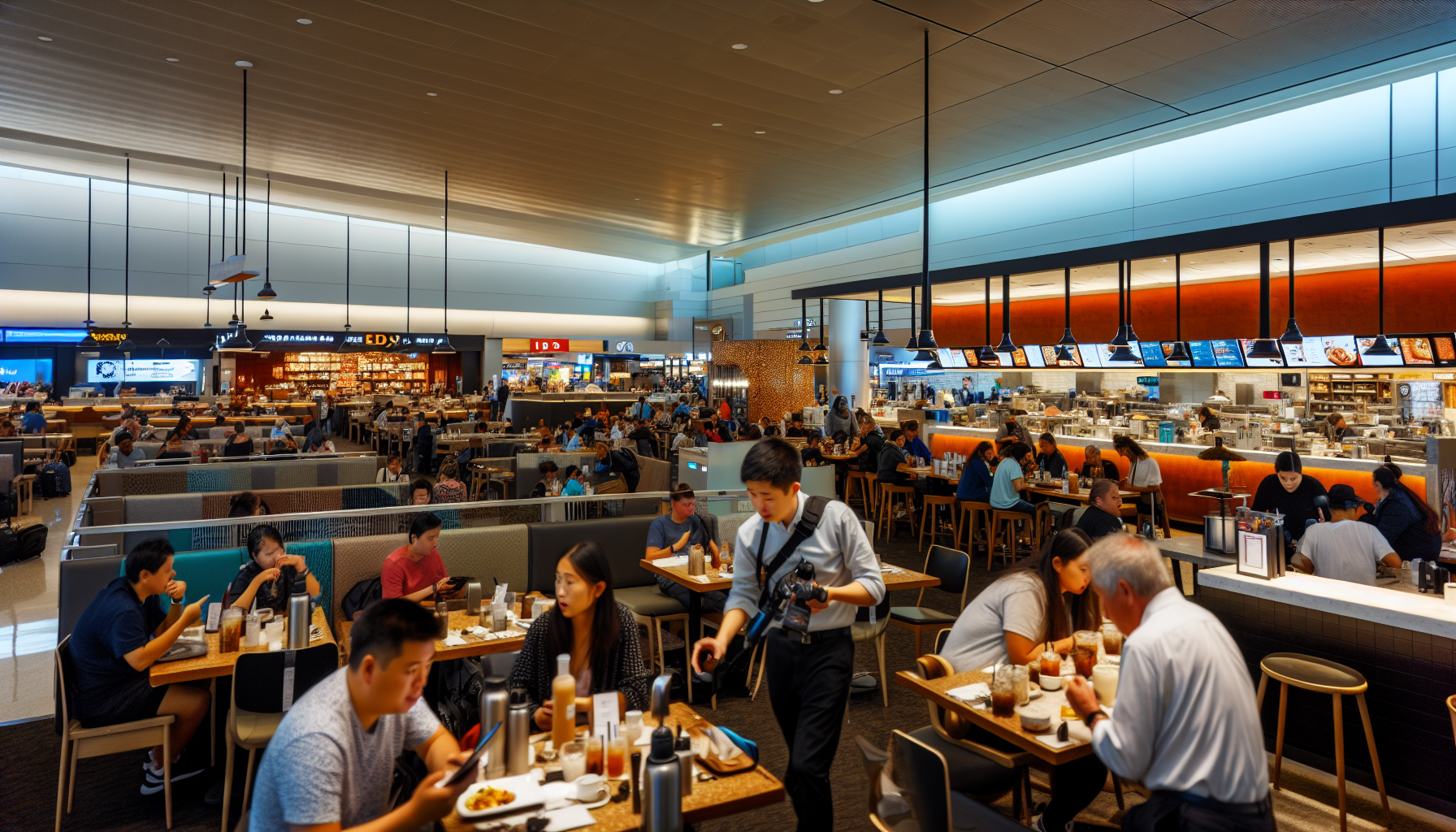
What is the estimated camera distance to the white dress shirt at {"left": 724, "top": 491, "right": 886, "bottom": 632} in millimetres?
2682

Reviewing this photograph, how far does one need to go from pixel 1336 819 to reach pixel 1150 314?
34.5 ft

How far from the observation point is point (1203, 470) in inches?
373

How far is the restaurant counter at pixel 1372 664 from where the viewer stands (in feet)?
11.0

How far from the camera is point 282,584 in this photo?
4.22m

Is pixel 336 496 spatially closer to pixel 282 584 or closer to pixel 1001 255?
pixel 282 584

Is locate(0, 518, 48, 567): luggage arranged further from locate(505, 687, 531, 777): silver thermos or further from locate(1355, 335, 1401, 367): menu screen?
locate(1355, 335, 1401, 367): menu screen

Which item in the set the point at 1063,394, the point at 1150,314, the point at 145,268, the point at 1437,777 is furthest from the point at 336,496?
the point at 145,268

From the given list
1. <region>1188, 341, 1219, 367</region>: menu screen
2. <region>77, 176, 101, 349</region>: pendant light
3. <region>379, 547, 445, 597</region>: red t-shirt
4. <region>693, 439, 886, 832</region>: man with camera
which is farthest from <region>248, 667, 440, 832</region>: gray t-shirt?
<region>77, 176, 101, 349</region>: pendant light

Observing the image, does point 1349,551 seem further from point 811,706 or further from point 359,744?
point 359,744

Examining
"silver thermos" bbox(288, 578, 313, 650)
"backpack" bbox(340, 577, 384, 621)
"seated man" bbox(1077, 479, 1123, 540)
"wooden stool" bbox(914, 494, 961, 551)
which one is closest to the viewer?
"silver thermos" bbox(288, 578, 313, 650)

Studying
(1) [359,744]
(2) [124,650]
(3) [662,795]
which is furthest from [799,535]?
(2) [124,650]

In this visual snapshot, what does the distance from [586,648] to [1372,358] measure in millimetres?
10421

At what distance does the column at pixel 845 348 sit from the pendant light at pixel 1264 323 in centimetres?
764

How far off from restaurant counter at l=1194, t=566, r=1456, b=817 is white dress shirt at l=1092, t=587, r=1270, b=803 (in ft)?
6.77
